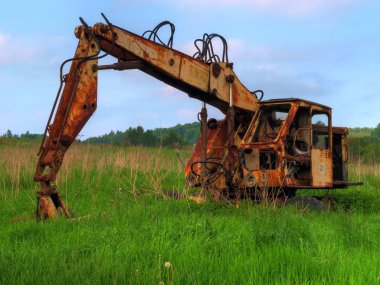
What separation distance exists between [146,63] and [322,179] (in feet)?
13.4

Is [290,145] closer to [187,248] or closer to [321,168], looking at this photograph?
[321,168]

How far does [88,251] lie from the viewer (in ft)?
17.4

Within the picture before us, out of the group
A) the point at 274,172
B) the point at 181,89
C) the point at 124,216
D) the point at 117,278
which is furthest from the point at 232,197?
the point at 117,278

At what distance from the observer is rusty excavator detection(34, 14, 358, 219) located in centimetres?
761

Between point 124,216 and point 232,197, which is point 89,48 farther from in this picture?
point 232,197

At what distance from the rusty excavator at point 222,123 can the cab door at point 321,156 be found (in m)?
0.02

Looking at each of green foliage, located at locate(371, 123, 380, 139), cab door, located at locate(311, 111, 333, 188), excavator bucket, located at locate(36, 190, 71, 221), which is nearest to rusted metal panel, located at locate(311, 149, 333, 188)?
cab door, located at locate(311, 111, 333, 188)

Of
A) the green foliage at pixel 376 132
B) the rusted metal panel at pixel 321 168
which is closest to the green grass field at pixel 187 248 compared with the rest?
the rusted metal panel at pixel 321 168

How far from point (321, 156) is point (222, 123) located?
2163 millimetres

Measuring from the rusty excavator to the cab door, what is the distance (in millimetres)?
19

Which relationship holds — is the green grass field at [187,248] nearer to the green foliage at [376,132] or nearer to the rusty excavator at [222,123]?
the rusty excavator at [222,123]

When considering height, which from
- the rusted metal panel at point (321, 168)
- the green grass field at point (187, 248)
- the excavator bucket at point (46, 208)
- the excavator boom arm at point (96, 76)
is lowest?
the green grass field at point (187, 248)

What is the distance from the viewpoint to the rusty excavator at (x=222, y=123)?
761 cm

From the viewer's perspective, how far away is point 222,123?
33.5 feet
